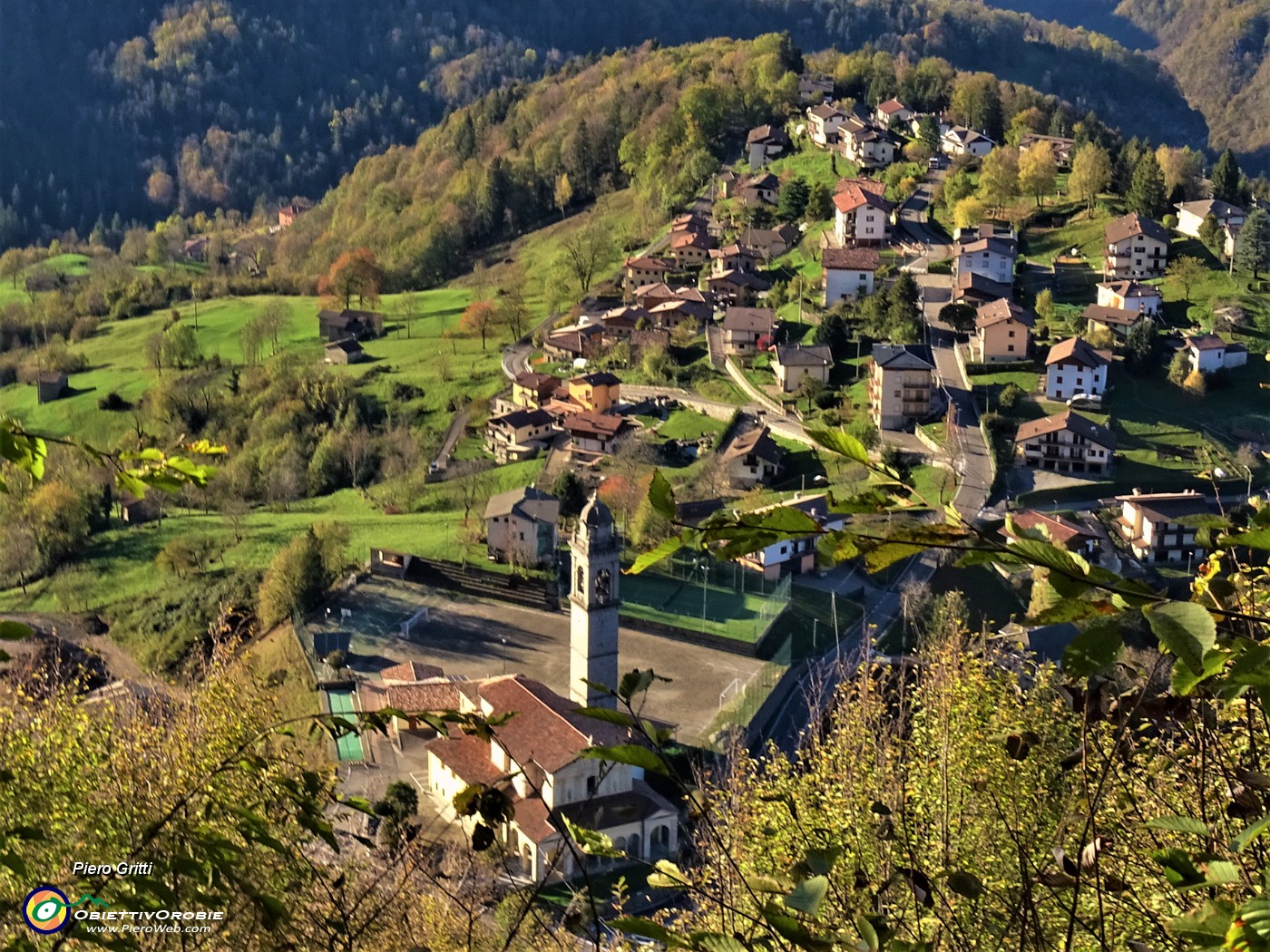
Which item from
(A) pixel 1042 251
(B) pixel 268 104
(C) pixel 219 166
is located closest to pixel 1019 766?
(A) pixel 1042 251

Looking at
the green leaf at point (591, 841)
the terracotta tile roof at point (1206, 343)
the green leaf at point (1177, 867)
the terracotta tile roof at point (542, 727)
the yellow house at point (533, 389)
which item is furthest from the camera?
the yellow house at point (533, 389)

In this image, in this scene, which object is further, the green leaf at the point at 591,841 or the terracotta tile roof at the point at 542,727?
the terracotta tile roof at the point at 542,727

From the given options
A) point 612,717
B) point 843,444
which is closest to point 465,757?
point 612,717

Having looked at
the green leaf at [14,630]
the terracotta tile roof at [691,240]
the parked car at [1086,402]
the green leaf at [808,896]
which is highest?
the green leaf at [14,630]

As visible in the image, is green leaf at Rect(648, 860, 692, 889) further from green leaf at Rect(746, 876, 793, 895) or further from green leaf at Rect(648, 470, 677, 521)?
green leaf at Rect(648, 470, 677, 521)

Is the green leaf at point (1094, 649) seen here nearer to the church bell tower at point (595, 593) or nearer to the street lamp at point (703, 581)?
the church bell tower at point (595, 593)

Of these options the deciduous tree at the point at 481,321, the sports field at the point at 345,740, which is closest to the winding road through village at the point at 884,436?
the deciduous tree at the point at 481,321

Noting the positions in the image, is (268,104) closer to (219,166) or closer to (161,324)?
(219,166)
